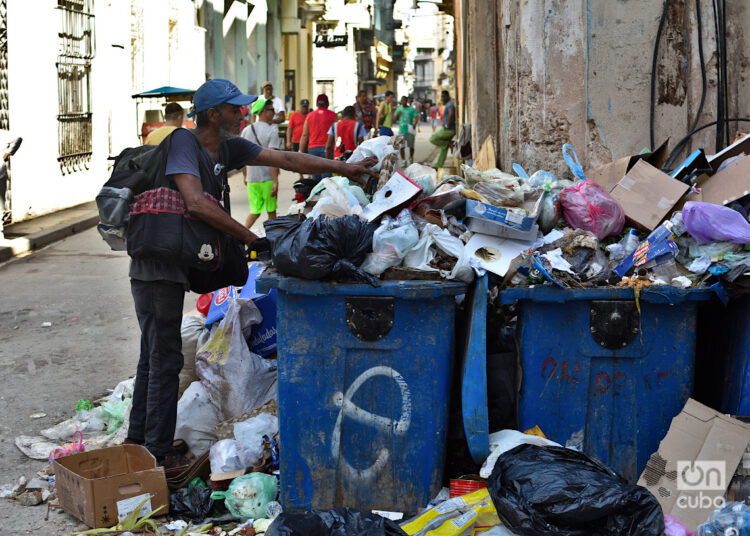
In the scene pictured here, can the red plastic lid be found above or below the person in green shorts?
below

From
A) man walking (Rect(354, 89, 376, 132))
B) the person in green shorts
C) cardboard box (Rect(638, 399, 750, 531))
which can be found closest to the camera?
cardboard box (Rect(638, 399, 750, 531))

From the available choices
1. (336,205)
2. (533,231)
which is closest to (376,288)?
(336,205)

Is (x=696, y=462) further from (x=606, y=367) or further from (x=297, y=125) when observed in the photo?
(x=297, y=125)

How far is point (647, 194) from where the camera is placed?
4.26 m

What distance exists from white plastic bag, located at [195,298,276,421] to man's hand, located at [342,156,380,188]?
0.90m

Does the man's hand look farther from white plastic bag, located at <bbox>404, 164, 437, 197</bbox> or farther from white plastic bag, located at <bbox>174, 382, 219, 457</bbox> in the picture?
white plastic bag, located at <bbox>174, 382, 219, 457</bbox>

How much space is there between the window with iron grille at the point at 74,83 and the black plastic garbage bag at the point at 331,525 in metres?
11.6

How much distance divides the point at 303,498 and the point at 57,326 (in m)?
4.19

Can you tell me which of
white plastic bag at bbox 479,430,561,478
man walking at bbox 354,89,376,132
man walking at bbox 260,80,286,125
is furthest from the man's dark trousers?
man walking at bbox 354,89,376,132

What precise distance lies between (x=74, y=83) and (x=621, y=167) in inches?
471

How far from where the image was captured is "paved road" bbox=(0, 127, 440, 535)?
4570 millimetres

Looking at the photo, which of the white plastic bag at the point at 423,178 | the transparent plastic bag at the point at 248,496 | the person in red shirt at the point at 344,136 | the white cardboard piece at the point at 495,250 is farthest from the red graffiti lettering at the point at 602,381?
the person in red shirt at the point at 344,136

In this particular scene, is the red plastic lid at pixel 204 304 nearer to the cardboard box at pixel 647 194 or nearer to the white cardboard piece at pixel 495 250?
the white cardboard piece at pixel 495 250

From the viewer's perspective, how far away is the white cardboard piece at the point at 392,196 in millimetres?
4074
